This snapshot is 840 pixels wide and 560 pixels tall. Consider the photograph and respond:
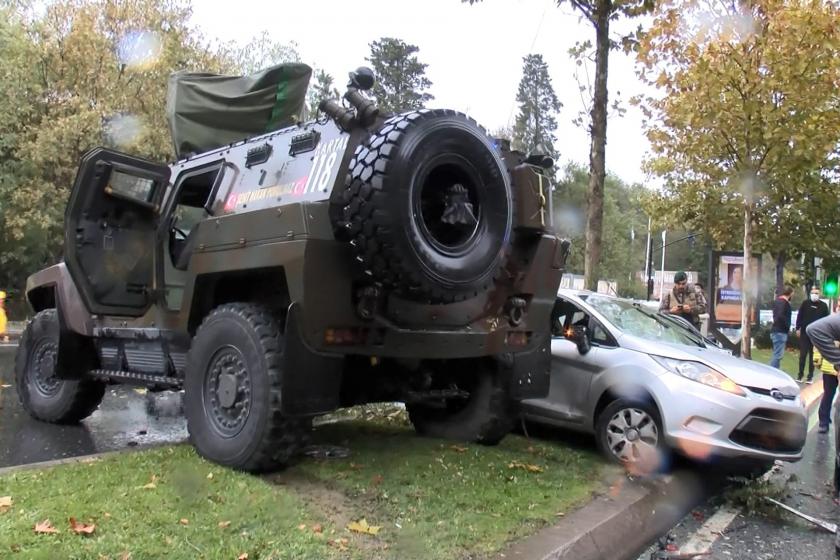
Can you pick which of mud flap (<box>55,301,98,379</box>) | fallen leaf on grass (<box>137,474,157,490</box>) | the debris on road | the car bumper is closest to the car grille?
the car bumper

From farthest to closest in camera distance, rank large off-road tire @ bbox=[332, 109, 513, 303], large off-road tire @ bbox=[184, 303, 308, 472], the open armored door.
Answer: the open armored door
large off-road tire @ bbox=[184, 303, 308, 472]
large off-road tire @ bbox=[332, 109, 513, 303]

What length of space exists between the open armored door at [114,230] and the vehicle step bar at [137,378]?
54cm

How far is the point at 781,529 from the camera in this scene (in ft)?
17.0

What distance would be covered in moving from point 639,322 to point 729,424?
1648mm

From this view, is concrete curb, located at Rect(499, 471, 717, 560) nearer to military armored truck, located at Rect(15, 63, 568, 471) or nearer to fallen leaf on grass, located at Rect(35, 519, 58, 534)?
military armored truck, located at Rect(15, 63, 568, 471)

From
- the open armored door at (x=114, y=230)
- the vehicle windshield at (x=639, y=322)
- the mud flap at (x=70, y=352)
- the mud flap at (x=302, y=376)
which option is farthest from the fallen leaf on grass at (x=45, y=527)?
the vehicle windshield at (x=639, y=322)

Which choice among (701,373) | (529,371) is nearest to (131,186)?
(529,371)

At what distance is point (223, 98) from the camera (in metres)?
7.09

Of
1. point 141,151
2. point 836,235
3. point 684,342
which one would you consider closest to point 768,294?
point 836,235

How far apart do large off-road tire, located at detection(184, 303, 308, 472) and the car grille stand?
3.39m

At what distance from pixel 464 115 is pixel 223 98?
3.29 metres

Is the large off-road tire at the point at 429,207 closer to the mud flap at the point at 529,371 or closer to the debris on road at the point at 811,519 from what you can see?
the mud flap at the point at 529,371

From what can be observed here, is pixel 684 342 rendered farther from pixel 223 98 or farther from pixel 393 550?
pixel 223 98

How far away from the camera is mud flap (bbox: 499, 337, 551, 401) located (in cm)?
576
